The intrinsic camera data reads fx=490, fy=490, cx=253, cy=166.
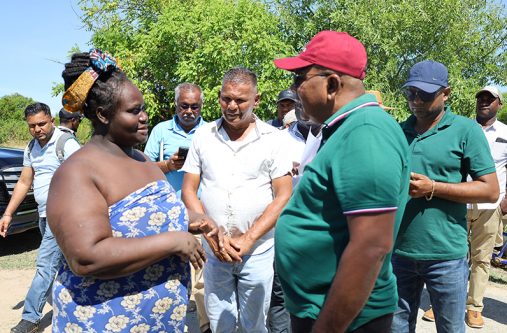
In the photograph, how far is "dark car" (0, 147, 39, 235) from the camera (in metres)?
7.06

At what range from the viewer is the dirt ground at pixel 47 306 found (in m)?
4.75

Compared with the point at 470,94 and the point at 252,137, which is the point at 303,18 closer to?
the point at 470,94

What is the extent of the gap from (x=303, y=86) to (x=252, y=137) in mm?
1587

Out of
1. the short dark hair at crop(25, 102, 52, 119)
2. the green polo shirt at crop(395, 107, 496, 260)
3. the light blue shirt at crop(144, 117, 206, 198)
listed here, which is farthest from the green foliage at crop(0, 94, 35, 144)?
the green polo shirt at crop(395, 107, 496, 260)

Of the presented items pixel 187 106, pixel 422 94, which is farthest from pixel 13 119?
pixel 422 94

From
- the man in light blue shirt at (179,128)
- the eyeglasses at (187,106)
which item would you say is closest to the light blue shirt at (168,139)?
the man in light blue shirt at (179,128)

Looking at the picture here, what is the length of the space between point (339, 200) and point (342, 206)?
2 cm

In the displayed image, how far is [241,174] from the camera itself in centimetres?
343

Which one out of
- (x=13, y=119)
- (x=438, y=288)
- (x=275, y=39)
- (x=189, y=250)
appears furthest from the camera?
(x=13, y=119)

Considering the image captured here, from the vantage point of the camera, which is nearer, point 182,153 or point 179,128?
point 182,153

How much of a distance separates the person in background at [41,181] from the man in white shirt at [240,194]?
1.88 m

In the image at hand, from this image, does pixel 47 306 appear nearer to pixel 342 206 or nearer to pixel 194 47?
pixel 342 206

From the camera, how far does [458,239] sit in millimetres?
2951

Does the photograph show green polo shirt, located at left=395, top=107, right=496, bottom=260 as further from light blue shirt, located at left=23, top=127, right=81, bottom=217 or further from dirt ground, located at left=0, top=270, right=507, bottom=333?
light blue shirt, located at left=23, top=127, right=81, bottom=217
